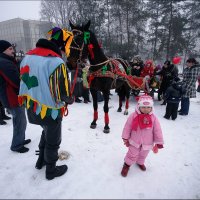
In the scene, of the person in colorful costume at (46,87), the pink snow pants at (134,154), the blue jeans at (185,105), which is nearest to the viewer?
the person in colorful costume at (46,87)

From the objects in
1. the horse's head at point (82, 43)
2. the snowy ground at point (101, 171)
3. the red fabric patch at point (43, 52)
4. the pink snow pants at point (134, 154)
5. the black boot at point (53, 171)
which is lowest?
the snowy ground at point (101, 171)

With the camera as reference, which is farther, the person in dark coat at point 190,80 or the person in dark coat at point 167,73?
the person in dark coat at point 167,73

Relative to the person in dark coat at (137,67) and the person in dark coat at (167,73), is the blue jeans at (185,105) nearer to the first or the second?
the person in dark coat at (167,73)

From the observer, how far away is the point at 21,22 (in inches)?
1623

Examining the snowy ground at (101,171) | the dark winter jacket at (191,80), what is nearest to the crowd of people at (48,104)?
the snowy ground at (101,171)

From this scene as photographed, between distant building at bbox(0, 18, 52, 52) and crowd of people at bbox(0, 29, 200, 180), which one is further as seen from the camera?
distant building at bbox(0, 18, 52, 52)

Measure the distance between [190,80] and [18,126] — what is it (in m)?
5.49

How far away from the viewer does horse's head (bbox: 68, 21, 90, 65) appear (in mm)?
3542

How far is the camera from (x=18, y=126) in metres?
3.34

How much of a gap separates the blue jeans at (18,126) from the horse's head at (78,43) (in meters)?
1.52

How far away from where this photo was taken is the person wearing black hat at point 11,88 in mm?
2963

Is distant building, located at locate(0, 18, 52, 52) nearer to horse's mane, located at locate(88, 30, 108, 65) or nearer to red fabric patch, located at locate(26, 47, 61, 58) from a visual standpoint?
horse's mane, located at locate(88, 30, 108, 65)

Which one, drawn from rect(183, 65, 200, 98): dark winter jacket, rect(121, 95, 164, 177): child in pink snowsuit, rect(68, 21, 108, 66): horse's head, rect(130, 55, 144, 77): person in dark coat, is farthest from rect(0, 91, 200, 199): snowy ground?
rect(130, 55, 144, 77): person in dark coat

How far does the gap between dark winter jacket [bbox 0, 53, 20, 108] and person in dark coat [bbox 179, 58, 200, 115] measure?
5261mm
